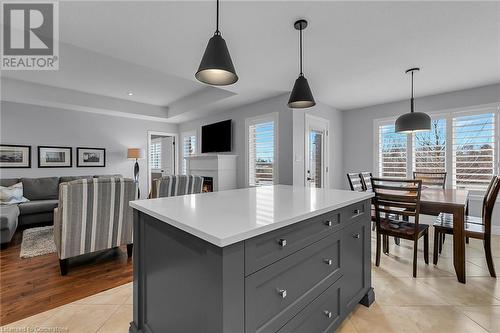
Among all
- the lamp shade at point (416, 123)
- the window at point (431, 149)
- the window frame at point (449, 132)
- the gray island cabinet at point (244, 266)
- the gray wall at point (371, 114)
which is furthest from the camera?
the window at point (431, 149)

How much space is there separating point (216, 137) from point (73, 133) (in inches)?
126

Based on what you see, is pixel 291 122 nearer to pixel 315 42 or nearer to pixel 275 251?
pixel 315 42

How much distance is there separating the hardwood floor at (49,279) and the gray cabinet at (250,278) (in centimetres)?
99

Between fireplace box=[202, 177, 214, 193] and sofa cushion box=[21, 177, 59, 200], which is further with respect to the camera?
fireplace box=[202, 177, 214, 193]

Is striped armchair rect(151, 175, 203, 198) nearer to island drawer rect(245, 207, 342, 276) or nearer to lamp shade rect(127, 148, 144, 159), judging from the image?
island drawer rect(245, 207, 342, 276)

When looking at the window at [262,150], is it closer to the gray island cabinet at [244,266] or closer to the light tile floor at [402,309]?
the light tile floor at [402,309]

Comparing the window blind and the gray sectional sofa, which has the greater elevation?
the window blind

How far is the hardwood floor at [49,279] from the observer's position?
73.2 inches

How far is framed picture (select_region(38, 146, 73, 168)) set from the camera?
15.6ft

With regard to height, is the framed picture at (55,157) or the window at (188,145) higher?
the window at (188,145)

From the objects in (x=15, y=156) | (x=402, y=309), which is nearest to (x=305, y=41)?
(x=402, y=309)

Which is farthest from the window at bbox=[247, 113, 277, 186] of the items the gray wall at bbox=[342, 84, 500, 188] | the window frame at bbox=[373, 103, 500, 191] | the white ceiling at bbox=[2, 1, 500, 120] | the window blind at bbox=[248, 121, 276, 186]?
the window frame at bbox=[373, 103, 500, 191]

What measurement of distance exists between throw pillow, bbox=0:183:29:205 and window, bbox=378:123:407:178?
6690 millimetres

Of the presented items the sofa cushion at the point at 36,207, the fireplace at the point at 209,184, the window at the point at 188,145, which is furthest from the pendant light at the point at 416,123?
the sofa cushion at the point at 36,207
